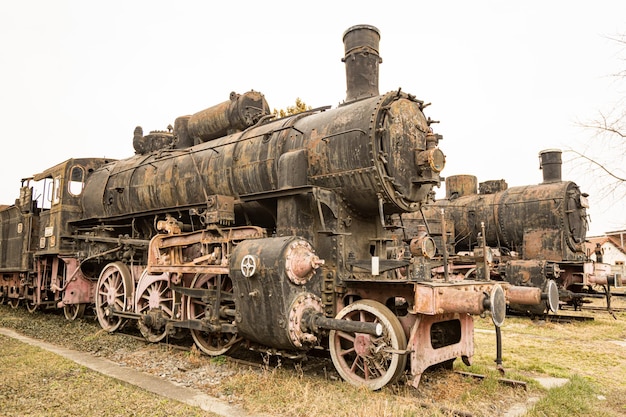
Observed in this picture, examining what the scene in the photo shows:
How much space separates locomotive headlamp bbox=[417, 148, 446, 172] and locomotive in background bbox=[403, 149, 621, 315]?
14.3 ft

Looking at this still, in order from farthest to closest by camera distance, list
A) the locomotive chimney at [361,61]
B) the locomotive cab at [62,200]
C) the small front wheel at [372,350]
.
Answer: the locomotive cab at [62,200] < the locomotive chimney at [361,61] < the small front wheel at [372,350]

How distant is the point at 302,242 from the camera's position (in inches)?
221

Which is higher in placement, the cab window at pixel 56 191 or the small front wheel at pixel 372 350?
the cab window at pixel 56 191

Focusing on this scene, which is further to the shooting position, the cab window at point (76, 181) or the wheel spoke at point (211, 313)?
the cab window at point (76, 181)

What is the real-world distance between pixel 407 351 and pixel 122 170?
7.52m

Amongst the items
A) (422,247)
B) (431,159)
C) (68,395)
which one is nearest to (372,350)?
(422,247)

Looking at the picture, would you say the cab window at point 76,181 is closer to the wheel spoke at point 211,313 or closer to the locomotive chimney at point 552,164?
the wheel spoke at point 211,313

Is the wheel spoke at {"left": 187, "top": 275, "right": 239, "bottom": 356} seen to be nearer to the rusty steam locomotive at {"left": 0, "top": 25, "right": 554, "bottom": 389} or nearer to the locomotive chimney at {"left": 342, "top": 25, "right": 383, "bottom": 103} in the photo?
the rusty steam locomotive at {"left": 0, "top": 25, "right": 554, "bottom": 389}

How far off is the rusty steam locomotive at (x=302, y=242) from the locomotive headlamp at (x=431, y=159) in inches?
0.7

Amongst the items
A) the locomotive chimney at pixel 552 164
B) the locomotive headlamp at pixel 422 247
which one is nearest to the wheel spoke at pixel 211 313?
the locomotive headlamp at pixel 422 247

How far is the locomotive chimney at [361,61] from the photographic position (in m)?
6.84

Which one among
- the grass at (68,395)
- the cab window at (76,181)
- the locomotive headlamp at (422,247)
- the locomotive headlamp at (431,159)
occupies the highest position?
the cab window at (76,181)

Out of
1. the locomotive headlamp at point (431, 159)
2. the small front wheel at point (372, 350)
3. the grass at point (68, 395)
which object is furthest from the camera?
the locomotive headlamp at point (431, 159)

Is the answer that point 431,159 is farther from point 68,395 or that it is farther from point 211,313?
point 68,395
